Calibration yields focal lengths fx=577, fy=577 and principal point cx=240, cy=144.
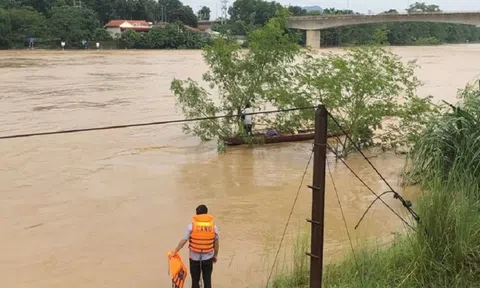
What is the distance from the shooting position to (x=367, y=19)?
219 ft

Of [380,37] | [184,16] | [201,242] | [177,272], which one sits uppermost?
[184,16]

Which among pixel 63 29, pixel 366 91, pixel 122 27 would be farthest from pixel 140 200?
pixel 122 27

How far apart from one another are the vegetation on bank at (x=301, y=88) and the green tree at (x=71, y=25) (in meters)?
59.9

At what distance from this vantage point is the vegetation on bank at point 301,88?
14.7 m

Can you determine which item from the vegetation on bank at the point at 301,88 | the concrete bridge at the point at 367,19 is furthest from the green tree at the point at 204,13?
the vegetation on bank at the point at 301,88

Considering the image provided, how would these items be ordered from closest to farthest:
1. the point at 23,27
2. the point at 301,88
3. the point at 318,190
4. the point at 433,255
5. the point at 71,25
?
the point at 318,190 < the point at 433,255 < the point at 301,88 < the point at 23,27 < the point at 71,25

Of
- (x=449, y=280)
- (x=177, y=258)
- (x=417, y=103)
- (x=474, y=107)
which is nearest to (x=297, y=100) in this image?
(x=417, y=103)

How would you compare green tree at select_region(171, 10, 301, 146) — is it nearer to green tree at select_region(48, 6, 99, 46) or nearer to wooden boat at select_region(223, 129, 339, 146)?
wooden boat at select_region(223, 129, 339, 146)

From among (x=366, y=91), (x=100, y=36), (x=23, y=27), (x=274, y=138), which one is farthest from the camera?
(x=100, y=36)

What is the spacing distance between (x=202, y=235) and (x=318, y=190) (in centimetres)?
217

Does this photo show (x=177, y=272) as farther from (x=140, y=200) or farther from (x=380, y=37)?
(x=380, y=37)

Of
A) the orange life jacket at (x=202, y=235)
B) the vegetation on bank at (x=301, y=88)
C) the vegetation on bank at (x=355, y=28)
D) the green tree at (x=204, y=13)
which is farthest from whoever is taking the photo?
the green tree at (x=204, y=13)

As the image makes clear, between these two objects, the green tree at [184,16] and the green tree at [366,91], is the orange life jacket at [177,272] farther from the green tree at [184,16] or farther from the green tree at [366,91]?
the green tree at [184,16]

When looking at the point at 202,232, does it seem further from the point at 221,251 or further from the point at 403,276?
the point at 221,251
